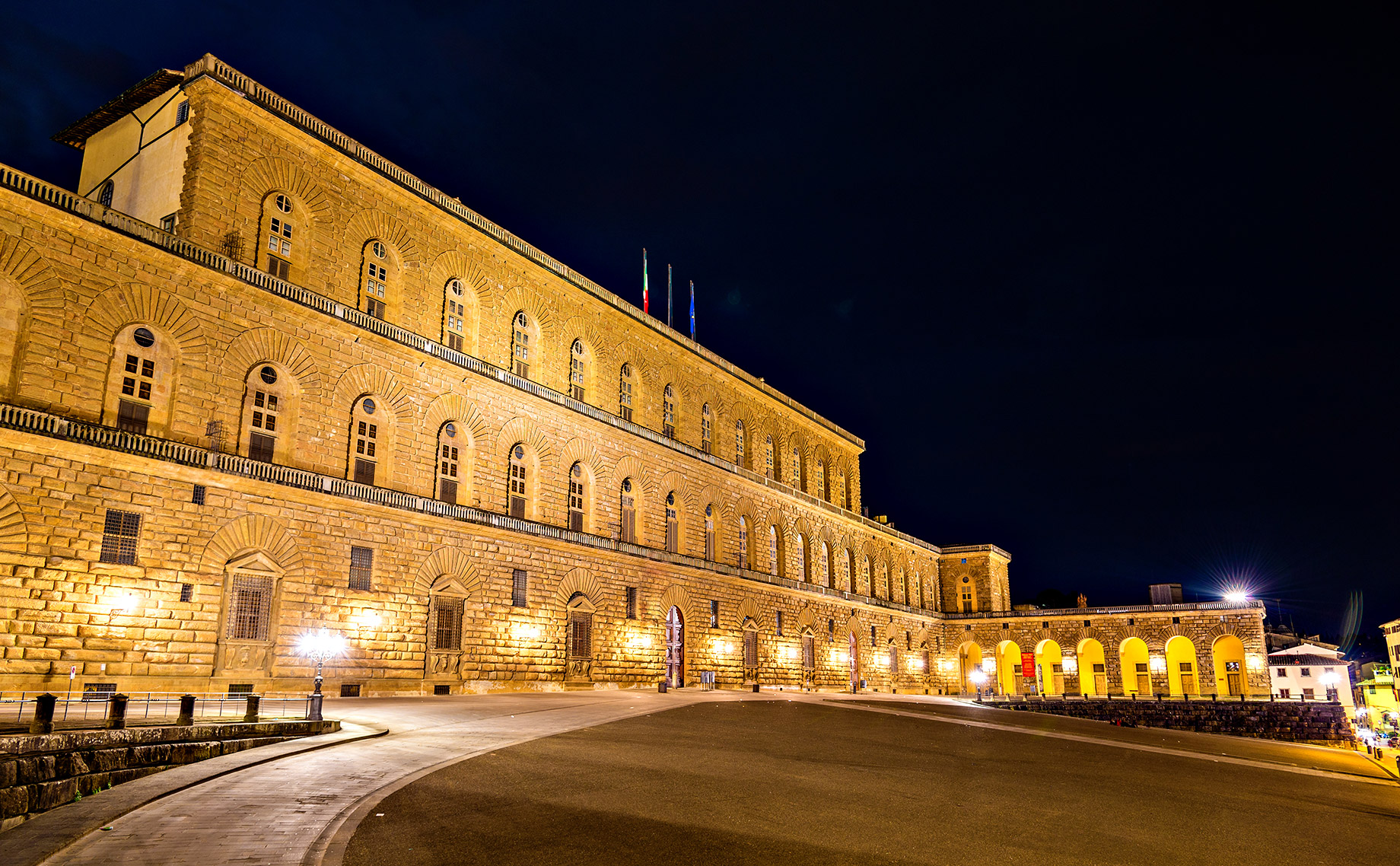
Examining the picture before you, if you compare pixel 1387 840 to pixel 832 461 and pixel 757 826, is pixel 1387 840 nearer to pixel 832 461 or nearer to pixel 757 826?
pixel 757 826

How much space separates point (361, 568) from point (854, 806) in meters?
18.4

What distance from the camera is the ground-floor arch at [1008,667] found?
64.3 meters

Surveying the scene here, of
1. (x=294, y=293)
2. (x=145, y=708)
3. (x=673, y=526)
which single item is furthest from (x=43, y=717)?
(x=673, y=526)

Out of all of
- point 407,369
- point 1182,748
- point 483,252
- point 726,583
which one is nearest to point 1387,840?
point 1182,748

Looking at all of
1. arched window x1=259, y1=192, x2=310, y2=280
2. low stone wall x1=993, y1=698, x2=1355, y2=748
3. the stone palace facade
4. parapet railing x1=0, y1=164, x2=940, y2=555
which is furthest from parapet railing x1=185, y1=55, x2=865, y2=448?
low stone wall x1=993, y1=698, x2=1355, y2=748

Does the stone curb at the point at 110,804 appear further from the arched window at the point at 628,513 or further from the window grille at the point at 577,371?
the arched window at the point at 628,513

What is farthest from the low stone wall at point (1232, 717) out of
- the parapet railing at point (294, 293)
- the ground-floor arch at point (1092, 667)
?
the parapet railing at point (294, 293)

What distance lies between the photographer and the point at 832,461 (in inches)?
2279

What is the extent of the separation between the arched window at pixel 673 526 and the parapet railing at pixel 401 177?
7.82 m

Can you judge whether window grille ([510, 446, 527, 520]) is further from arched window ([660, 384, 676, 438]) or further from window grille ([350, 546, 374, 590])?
arched window ([660, 384, 676, 438])

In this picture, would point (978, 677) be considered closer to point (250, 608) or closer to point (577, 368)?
point (577, 368)

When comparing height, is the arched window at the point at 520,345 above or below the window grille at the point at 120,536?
above

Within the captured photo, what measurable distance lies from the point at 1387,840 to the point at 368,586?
2297 cm

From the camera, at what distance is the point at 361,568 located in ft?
81.0
